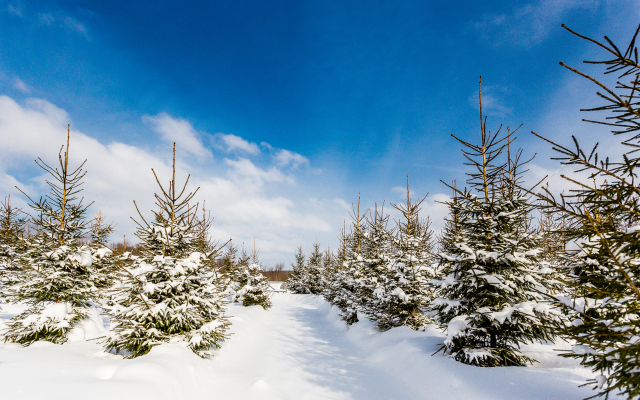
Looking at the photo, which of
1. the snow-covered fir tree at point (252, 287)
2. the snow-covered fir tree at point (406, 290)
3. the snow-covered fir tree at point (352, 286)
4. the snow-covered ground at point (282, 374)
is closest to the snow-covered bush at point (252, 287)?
the snow-covered fir tree at point (252, 287)

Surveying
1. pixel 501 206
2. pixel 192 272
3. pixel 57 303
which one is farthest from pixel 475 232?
pixel 57 303

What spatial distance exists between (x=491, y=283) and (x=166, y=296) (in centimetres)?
776

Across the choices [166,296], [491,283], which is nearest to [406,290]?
[491,283]

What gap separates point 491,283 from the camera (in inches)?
210

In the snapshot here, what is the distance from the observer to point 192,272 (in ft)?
21.4

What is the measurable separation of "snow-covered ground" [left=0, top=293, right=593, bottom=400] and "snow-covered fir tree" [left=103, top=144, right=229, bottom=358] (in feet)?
1.36

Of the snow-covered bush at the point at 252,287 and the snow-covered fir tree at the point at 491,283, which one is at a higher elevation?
the snow-covered fir tree at the point at 491,283

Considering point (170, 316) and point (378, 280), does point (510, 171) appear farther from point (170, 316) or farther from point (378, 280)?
point (170, 316)

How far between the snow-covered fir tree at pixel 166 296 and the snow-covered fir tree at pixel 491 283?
20.2 feet

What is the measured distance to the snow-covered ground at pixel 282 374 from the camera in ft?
13.2

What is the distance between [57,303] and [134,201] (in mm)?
3825

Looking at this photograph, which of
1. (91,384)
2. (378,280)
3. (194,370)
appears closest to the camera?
(91,384)

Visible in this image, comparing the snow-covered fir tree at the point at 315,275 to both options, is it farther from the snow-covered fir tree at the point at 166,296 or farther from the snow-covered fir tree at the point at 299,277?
the snow-covered fir tree at the point at 166,296

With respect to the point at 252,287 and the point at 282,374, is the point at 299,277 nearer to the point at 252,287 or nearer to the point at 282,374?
the point at 252,287
